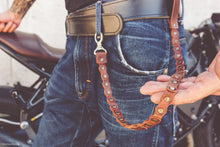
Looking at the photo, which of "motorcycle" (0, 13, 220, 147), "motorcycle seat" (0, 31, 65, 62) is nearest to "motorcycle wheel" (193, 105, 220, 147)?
"motorcycle" (0, 13, 220, 147)

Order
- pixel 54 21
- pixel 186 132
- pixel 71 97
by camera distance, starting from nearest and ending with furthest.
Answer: pixel 71 97 → pixel 186 132 → pixel 54 21

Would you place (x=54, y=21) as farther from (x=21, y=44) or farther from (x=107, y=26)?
(x=107, y=26)

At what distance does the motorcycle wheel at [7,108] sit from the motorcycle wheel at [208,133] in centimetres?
131

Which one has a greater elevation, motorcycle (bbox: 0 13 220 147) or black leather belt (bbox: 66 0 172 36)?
black leather belt (bbox: 66 0 172 36)

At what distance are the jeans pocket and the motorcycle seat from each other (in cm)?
70

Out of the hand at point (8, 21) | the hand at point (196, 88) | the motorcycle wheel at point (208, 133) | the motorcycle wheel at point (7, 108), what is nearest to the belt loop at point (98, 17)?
the hand at point (196, 88)

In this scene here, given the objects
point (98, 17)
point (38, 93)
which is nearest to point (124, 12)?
point (98, 17)

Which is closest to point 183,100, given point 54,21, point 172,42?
point 172,42

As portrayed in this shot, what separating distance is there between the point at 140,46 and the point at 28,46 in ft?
2.51

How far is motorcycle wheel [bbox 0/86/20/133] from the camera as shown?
1208mm

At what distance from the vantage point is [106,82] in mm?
610

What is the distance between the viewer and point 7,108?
122 centimetres

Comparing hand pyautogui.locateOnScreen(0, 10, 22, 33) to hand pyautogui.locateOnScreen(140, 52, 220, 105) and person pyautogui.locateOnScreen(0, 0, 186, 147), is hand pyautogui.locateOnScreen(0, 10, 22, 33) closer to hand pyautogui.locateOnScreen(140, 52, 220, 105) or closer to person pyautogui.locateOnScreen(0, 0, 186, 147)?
person pyautogui.locateOnScreen(0, 0, 186, 147)

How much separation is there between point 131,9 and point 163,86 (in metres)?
0.24
